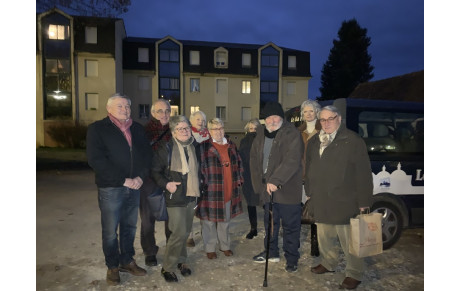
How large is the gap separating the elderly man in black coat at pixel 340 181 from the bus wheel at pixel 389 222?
1.08 metres

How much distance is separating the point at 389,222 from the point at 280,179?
1931mm

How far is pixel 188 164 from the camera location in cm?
370

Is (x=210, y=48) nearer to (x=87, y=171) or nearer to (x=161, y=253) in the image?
(x=87, y=171)

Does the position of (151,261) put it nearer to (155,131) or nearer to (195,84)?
(155,131)

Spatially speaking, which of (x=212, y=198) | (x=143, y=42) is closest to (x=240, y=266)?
(x=212, y=198)

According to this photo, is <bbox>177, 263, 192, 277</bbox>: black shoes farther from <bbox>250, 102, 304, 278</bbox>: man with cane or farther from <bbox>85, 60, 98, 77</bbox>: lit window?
<bbox>85, 60, 98, 77</bbox>: lit window

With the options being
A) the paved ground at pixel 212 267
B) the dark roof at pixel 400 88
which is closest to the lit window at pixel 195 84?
the dark roof at pixel 400 88

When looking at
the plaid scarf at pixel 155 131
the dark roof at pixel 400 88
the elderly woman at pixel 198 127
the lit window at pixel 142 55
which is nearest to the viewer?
the plaid scarf at pixel 155 131

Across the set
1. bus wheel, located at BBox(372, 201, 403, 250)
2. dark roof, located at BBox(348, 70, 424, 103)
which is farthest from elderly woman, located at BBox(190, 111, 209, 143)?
dark roof, located at BBox(348, 70, 424, 103)

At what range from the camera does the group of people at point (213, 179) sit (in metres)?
3.45

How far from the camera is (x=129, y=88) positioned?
2862 centimetres

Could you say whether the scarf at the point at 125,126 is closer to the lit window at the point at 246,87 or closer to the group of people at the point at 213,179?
the group of people at the point at 213,179

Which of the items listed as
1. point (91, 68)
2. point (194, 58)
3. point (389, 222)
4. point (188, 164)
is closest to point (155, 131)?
point (188, 164)

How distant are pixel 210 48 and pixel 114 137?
27862 millimetres
